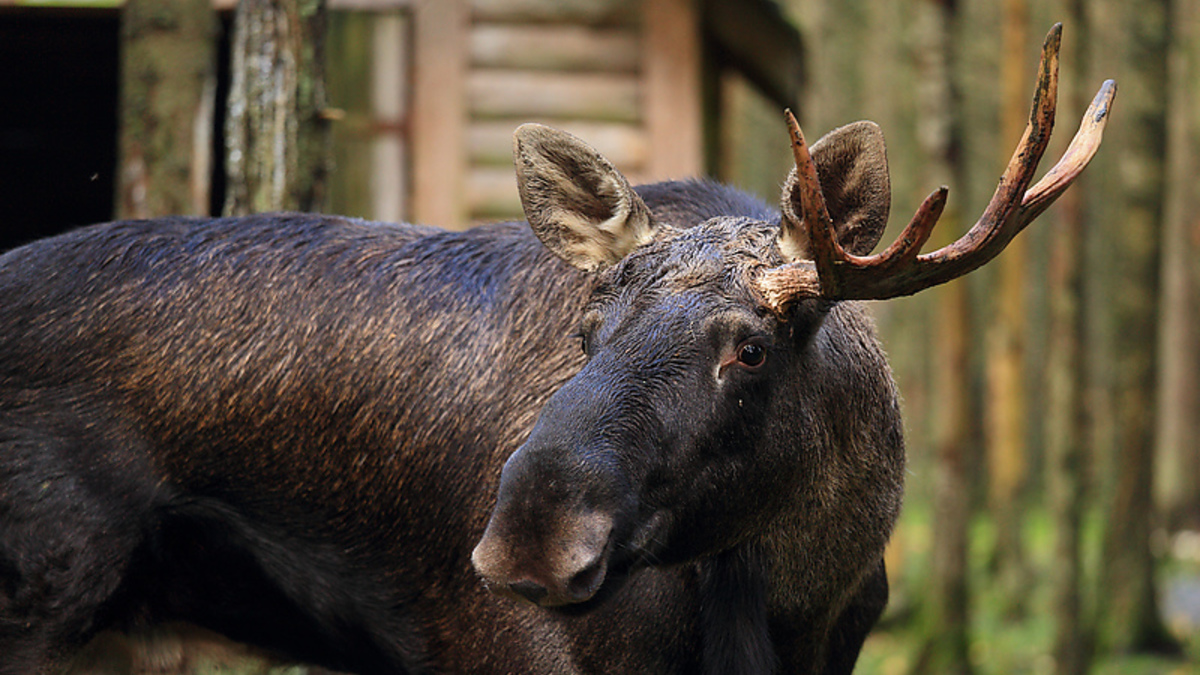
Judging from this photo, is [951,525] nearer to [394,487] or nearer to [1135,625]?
[1135,625]

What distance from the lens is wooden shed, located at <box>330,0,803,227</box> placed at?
28.8 ft

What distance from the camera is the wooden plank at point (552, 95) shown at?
8.92 meters

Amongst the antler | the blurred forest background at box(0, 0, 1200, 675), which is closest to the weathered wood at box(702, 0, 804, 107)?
the blurred forest background at box(0, 0, 1200, 675)

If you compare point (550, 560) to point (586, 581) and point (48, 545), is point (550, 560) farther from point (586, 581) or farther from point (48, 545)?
point (48, 545)

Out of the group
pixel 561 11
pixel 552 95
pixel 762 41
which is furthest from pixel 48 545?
pixel 762 41

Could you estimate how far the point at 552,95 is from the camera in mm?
9000

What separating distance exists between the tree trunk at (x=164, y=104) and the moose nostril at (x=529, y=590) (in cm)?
321

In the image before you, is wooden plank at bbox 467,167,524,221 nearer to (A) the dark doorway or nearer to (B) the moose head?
(A) the dark doorway

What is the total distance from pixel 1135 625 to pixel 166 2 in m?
8.21

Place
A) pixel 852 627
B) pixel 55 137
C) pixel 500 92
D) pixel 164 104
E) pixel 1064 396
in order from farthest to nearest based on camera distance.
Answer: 1. pixel 55 137
2. pixel 1064 396
3. pixel 500 92
4. pixel 164 104
5. pixel 852 627

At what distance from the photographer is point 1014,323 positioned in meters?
11.8

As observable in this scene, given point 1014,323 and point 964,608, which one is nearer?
point 964,608

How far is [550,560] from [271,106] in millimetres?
2954

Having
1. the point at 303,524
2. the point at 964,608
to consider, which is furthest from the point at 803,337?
the point at 964,608
